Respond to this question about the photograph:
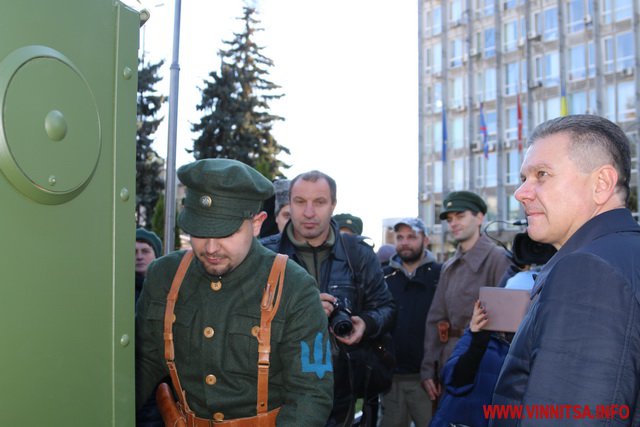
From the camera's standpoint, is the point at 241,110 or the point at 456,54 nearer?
the point at 241,110

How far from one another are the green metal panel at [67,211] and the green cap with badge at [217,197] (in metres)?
1.00

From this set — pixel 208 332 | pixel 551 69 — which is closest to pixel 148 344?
pixel 208 332

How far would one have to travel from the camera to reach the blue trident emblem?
93.4 inches

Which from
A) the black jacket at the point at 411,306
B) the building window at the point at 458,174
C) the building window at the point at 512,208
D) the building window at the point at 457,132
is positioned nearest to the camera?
the black jacket at the point at 411,306

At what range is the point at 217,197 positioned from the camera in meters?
2.47

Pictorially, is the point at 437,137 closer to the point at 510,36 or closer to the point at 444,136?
the point at 444,136

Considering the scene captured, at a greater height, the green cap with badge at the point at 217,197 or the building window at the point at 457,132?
the building window at the point at 457,132

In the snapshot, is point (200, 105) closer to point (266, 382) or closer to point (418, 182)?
point (418, 182)

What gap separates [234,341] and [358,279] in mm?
1672

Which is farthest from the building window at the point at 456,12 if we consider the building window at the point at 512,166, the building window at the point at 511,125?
the building window at the point at 512,166

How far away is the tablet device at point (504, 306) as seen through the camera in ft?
10.3

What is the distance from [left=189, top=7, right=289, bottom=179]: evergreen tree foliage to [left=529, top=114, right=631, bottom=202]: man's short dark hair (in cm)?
3016

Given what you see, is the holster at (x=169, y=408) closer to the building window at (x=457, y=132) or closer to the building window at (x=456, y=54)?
the building window at (x=457, y=132)

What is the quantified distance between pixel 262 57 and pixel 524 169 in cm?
3465
